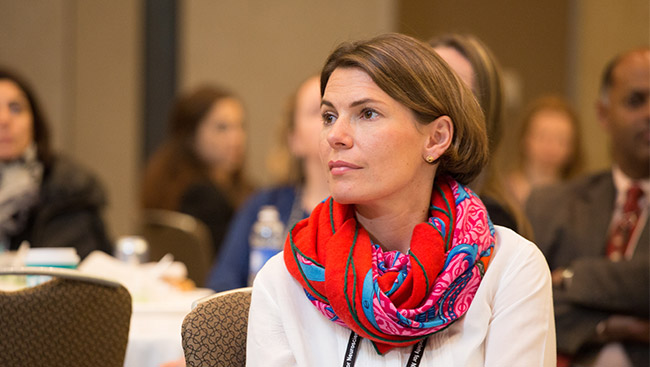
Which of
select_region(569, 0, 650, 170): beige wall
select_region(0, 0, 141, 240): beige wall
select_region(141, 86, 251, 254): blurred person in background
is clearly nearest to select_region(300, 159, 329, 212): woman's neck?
select_region(141, 86, 251, 254): blurred person in background

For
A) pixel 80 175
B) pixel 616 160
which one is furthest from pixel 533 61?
pixel 80 175

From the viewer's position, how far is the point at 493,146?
223 cm

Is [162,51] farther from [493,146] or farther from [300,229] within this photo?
[300,229]

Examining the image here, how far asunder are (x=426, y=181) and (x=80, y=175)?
2366 mm

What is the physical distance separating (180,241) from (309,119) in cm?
108

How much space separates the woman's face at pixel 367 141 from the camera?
1.54 meters

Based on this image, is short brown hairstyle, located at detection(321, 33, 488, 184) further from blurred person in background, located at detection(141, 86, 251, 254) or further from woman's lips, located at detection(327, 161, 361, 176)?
blurred person in background, located at detection(141, 86, 251, 254)

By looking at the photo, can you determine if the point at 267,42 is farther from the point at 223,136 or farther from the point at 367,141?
the point at 367,141

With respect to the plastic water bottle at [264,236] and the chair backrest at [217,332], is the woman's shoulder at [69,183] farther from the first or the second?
the chair backrest at [217,332]

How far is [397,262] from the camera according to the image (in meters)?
1.53

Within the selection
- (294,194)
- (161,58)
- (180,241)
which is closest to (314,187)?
(294,194)

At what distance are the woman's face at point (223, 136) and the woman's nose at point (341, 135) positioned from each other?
3509 mm

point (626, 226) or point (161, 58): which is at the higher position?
point (626, 226)

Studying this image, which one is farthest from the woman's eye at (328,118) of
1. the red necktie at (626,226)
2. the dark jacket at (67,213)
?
the dark jacket at (67,213)
